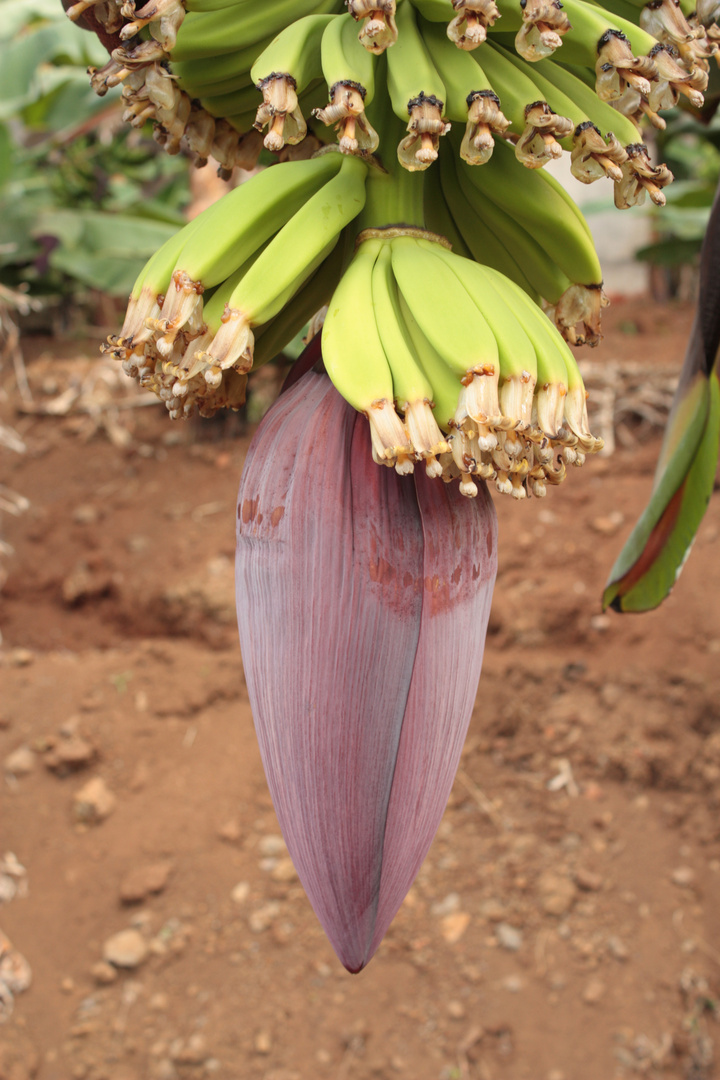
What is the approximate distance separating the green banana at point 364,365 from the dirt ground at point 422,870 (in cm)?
80

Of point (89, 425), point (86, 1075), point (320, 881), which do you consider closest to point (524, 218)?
point (320, 881)

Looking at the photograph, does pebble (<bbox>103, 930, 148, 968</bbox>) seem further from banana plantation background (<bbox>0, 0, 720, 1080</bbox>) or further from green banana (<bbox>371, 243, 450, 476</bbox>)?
green banana (<bbox>371, 243, 450, 476</bbox>)

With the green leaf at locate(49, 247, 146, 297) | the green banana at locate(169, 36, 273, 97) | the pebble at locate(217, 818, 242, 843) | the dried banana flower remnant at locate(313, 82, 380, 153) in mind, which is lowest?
the pebble at locate(217, 818, 242, 843)

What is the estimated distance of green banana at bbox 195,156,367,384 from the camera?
0.97ft

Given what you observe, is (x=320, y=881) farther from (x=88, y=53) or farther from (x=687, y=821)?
(x=88, y=53)

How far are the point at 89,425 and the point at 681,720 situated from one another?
1.81m

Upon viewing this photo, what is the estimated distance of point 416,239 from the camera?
33cm

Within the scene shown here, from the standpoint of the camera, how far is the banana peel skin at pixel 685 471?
1.64ft

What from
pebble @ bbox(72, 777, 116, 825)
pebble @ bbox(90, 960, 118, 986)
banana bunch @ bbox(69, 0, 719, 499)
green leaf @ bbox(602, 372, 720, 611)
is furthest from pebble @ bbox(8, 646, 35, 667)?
banana bunch @ bbox(69, 0, 719, 499)

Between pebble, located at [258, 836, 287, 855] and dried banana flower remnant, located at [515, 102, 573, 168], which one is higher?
dried banana flower remnant, located at [515, 102, 573, 168]

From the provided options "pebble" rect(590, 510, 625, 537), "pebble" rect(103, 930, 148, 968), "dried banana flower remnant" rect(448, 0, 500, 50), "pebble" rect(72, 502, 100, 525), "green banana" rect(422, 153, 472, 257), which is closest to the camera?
"dried banana flower remnant" rect(448, 0, 500, 50)

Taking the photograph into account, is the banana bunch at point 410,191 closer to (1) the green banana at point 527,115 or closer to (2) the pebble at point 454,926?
(1) the green banana at point 527,115

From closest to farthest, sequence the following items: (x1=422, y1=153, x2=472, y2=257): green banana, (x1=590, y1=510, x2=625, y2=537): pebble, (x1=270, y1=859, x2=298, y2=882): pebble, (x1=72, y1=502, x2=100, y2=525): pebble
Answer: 1. (x1=422, y1=153, x2=472, y2=257): green banana
2. (x1=270, y1=859, x2=298, y2=882): pebble
3. (x1=590, y1=510, x2=625, y2=537): pebble
4. (x1=72, y1=502, x2=100, y2=525): pebble

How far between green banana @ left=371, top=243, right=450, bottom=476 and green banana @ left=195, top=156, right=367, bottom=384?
2cm
